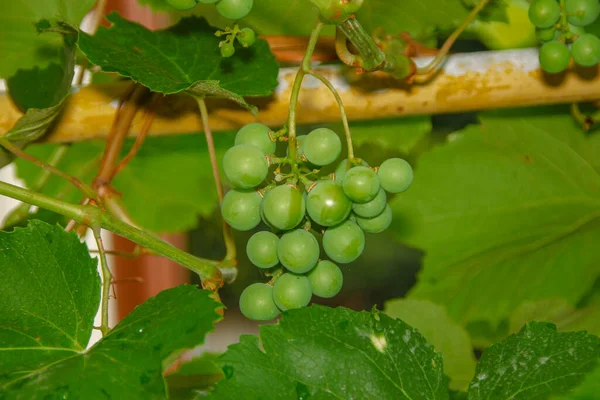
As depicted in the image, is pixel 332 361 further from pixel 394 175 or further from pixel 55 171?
pixel 55 171

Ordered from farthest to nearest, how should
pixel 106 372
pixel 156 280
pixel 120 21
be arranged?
1. pixel 156 280
2. pixel 120 21
3. pixel 106 372

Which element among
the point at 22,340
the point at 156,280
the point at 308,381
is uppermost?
the point at 22,340

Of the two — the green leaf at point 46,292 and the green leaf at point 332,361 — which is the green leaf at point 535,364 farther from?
the green leaf at point 46,292

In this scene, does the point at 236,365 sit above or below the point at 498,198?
above

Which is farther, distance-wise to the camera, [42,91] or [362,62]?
[42,91]

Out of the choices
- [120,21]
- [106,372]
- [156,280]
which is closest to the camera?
[106,372]

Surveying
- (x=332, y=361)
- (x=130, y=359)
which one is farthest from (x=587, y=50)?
(x=130, y=359)

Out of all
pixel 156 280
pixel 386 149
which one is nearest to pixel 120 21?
pixel 386 149

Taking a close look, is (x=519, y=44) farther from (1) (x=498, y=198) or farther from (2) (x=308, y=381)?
(2) (x=308, y=381)
